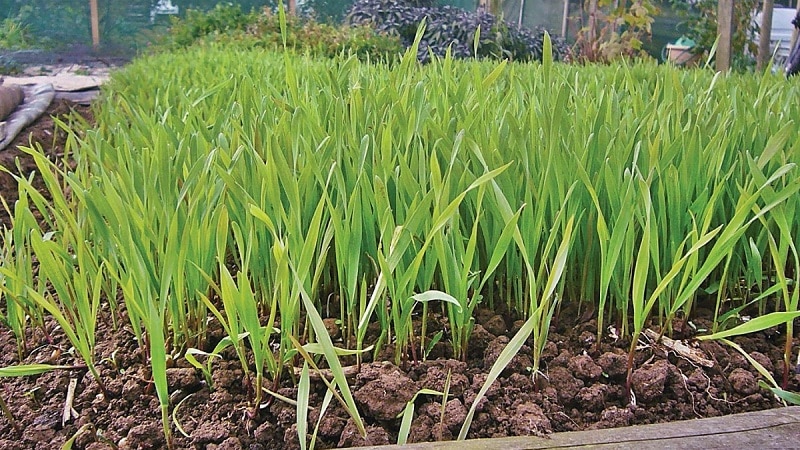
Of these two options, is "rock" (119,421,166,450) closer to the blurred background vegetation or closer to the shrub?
the shrub

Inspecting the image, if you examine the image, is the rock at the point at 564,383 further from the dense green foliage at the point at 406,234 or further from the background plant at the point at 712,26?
the background plant at the point at 712,26

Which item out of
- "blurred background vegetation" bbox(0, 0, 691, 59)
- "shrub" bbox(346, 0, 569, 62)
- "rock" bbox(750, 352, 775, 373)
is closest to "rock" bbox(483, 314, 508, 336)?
"rock" bbox(750, 352, 775, 373)

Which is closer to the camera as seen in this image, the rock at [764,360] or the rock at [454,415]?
the rock at [454,415]

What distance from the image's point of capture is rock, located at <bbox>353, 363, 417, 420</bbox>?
0.74 m

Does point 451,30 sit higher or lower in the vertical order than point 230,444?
higher

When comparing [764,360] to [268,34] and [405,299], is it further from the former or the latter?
[268,34]

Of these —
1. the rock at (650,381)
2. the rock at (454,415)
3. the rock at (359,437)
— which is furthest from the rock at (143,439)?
the rock at (650,381)

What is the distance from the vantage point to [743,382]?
→ 2.62 ft

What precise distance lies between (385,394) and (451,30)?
7.25 meters

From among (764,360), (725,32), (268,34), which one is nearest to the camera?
(764,360)

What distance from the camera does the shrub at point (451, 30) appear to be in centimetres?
730

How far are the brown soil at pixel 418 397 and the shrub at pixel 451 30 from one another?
252 inches

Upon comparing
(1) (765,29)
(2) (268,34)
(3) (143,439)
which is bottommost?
(3) (143,439)

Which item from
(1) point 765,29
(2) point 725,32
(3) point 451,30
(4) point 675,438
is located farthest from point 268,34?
(4) point 675,438
